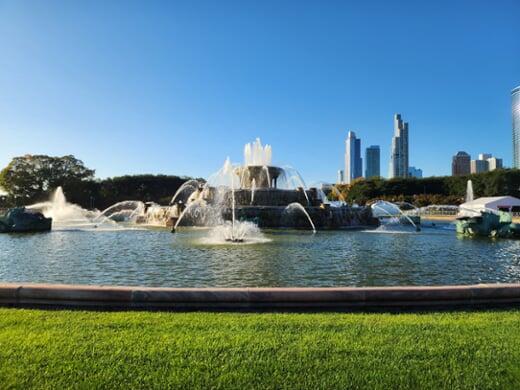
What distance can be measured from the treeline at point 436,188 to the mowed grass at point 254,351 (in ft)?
190

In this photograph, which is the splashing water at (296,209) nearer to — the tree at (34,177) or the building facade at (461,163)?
the tree at (34,177)

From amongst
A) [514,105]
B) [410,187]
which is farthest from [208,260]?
[514,105]

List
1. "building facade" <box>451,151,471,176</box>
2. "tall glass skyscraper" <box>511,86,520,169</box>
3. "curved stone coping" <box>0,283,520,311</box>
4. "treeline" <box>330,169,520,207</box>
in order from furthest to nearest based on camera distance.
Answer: "building facade" <box>451,151,471,176</box>
"tall glass skyscraper" <box>511,86,520,169</box>
"treeline" <box>330,169,520,207</box>
"curved stone coping" <box>0,283,520,311</box>

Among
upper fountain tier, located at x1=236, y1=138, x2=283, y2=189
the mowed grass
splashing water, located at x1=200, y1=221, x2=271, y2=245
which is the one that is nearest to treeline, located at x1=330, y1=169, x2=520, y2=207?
upper fountain tier, located at x1=236, y1=138, x2=283, y2=189

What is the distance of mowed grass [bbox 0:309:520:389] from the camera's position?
3619 mm

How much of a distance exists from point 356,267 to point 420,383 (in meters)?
6.74

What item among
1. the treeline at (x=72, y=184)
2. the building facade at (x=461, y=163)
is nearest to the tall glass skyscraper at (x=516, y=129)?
the building facade at (x=461, y=163)

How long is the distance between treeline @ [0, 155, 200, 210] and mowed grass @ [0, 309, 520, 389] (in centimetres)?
7607

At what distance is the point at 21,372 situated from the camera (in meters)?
3.67

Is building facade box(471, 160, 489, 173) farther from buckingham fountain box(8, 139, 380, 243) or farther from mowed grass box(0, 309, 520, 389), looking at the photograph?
mowed grass box(0, 309, 520, 389)

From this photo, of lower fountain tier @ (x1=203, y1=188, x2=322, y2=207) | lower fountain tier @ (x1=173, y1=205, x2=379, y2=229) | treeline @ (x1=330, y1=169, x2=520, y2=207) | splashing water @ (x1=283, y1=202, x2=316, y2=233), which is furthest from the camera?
treeline @ (x1=330, y1=169, x2=520, y2=207)

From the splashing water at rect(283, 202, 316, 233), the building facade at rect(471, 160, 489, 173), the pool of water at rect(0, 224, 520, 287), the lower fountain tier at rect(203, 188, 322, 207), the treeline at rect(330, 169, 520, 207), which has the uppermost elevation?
the building facade at rect(471, 160, 489, 173)

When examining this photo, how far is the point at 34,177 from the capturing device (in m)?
75.2

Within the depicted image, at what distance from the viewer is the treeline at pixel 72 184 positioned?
74.4m
